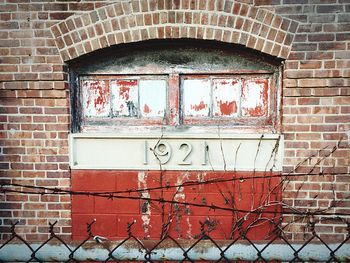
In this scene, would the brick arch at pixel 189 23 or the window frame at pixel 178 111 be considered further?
the window frame at pixel 178 111

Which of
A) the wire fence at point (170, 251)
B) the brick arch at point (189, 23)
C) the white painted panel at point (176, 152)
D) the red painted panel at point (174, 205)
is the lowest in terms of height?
the red painted panel at point (174, 205)

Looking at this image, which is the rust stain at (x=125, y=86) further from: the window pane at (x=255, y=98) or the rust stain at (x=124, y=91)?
the window pane at (x=255, y=98)

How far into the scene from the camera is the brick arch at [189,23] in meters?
3.34

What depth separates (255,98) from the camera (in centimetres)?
369

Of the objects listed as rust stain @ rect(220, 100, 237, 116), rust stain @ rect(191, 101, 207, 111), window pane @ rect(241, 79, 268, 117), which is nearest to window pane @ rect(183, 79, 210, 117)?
rust stain @ rect(191, 101, 207, 111)

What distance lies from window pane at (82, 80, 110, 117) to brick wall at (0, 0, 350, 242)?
24cm

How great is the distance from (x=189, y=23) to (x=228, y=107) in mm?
1030

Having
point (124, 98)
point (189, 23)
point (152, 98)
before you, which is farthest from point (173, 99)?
point (189, 23)

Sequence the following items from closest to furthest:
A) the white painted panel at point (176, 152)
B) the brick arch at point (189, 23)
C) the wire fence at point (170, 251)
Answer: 1. the wire fence at point (170, 251)
2. the brick arch at point (189, 23)
3. the white painted panel at point (176, 152)

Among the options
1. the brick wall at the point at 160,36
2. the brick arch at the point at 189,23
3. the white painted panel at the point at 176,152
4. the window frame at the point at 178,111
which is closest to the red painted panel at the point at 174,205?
the white painted panel at the point at 176,152

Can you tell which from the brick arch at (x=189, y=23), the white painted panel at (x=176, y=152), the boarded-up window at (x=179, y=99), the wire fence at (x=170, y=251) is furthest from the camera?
the boarded-up window at (x=179, y=99)

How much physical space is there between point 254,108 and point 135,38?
154 centimetres

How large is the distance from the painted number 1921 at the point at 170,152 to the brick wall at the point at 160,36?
910 mm

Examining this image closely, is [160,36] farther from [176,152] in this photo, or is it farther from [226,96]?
[176,152]
